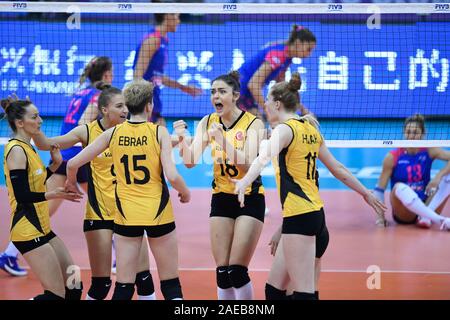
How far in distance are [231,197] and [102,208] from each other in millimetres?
1061

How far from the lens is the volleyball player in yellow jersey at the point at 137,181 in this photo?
5.20 metres

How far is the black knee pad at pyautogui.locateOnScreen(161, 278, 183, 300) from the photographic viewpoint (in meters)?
5.35

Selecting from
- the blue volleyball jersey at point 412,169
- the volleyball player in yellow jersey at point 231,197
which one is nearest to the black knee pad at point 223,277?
the volleyball player in yellow jersey at point 231,197

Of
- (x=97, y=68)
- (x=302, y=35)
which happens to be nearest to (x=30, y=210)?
(x=97, y=68)

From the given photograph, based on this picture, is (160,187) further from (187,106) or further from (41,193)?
(187,106)

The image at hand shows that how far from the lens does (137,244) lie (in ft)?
17.4

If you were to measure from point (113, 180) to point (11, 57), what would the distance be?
8.45 m

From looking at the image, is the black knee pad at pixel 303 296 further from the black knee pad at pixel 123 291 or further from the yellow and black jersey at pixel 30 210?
the yellow and black jersey at pixel 30 210

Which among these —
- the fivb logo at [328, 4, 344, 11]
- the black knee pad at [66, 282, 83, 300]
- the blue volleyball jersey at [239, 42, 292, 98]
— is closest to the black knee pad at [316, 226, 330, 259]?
the black knee pad at [66, 282, 83, 300]

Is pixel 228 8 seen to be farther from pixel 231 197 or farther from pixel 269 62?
pixel 269 62

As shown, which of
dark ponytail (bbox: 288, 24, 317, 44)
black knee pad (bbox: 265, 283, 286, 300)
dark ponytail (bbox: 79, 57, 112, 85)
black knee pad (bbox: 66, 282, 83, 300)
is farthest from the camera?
dark ponytail (bbox: 288, 24, 317, 44)

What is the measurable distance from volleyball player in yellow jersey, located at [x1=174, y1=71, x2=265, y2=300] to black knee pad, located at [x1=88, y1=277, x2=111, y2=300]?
91 cm

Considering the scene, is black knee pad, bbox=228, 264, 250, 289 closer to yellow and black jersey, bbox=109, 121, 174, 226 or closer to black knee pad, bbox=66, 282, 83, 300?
yellow and black jersey, bbox=109, 121, 174, 226

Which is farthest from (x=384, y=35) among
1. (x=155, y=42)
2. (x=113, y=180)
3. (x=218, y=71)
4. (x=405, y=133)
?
(x=113, y=180)
